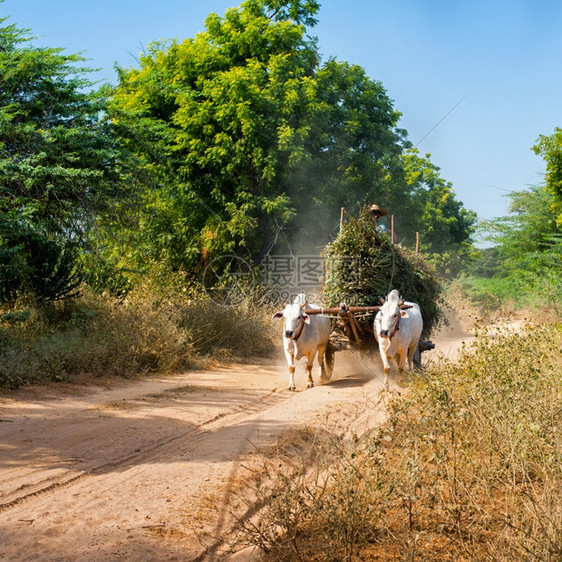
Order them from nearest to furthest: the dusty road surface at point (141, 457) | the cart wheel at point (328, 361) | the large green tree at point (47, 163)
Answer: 1. the dusty road surface at point (141, 457)
2. the cart wheel at point (328, 361)
3. the large green tree at point (47, 163)

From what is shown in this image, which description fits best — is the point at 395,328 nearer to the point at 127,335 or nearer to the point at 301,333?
the point at 301,333

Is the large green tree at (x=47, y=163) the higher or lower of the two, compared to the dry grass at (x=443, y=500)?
higher

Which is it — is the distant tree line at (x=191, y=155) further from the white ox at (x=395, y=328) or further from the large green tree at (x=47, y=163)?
the white ox at (x=395, y=328)

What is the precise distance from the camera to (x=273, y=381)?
11695 mm

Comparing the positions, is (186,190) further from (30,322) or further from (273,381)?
(273,381)

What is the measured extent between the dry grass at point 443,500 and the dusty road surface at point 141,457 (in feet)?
1.40

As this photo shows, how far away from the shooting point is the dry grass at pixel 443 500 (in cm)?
366

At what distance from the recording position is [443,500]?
4.20 meters

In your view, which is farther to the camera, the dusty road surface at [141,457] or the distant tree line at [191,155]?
the distant tree line at [191,155]

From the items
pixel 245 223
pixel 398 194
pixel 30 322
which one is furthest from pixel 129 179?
pixel 398 194

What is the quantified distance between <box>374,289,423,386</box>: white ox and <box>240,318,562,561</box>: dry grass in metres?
4.08

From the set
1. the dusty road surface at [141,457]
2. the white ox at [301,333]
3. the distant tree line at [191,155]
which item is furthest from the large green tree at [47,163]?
the white ox at [301,333]

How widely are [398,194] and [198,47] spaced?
9653mm

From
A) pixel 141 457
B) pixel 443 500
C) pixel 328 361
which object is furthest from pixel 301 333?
pixel 443 500
